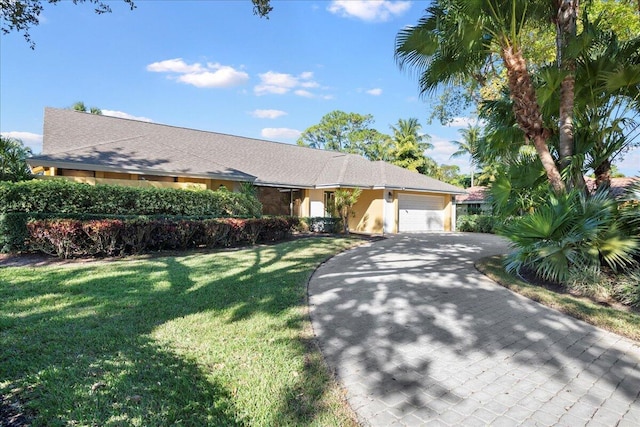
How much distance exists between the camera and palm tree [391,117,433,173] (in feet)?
109

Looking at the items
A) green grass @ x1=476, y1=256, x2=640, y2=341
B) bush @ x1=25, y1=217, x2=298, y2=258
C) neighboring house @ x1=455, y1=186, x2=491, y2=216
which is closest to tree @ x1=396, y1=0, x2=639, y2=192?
green grass @ x1=476, y1=256, x2=640, y2=341

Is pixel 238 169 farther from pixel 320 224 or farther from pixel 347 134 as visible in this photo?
pixel 347 134

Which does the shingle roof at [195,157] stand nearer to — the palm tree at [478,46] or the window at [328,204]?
the window at [328,204]

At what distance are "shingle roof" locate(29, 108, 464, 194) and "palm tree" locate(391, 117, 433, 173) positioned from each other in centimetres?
1042

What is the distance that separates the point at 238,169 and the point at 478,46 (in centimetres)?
1332

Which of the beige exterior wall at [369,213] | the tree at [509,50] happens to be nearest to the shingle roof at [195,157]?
the beige exterior wall at [369,213]

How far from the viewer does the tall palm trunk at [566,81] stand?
732 centimetres

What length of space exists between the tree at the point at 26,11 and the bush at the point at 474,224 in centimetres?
2233

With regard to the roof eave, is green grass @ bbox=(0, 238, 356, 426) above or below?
below

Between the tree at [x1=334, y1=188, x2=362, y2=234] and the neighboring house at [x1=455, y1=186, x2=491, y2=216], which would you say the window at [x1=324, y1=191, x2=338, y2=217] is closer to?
the tree at [x1=334, y1=188, x2=362, y2=234]

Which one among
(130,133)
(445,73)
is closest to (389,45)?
(445,73)

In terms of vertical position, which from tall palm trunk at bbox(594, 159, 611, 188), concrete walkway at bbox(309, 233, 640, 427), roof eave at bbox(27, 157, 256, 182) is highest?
roof eave at bbox(27, 157, 256, 182)

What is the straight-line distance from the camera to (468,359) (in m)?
3.70

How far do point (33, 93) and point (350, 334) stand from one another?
22824 mm
